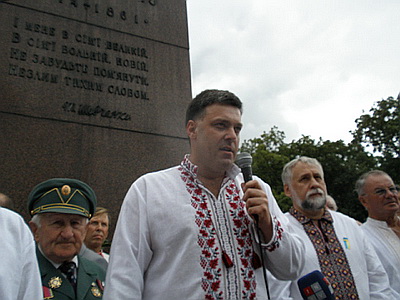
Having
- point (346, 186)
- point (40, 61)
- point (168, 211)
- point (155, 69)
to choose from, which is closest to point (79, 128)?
point (40, 61)

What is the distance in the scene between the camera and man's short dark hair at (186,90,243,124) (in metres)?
2.26

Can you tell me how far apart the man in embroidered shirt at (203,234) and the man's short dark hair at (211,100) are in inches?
0.7

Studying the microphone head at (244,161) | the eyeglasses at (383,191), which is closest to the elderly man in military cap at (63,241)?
the microphone head at (244,161)

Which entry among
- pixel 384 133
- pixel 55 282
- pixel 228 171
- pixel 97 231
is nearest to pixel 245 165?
pixel 228 171

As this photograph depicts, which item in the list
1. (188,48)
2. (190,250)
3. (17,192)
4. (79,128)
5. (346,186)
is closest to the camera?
(190,250)

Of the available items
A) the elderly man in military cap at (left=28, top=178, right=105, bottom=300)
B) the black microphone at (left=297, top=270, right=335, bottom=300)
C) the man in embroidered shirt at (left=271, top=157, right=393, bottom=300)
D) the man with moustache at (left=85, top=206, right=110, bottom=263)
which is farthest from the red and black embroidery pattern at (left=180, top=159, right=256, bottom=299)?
the man with moustache at (left=85, top=206, right=110, bottom=263)

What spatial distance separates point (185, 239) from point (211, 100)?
2.69 feet

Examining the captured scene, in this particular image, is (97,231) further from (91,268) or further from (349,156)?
(349,156)

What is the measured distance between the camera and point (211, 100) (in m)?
2.27

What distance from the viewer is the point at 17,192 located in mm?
3830

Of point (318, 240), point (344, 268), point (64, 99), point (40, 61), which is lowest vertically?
point (344, 268)

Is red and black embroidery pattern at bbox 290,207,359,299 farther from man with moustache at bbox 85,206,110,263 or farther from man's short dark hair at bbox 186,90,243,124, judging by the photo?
man with moustache at bbox 85,206,110,263

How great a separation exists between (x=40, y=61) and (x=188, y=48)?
2142mm

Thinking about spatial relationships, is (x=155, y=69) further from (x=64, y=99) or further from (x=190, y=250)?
(x=190, y=250)
